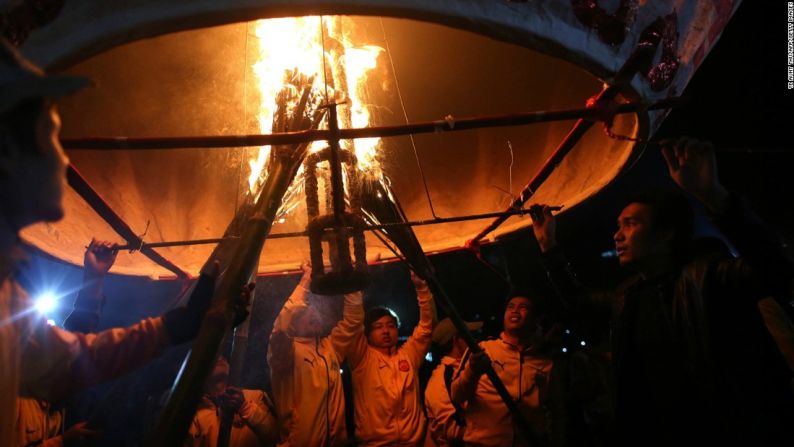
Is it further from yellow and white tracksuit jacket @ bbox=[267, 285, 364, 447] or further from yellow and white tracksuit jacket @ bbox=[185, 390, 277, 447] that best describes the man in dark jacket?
yellow and white tracksuit jacket @ bbox=[185, 390, 277, 447]

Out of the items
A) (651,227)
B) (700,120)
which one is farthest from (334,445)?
(700,120)

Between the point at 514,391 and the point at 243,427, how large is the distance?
302 cm

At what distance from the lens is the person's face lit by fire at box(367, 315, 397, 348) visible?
5734mm

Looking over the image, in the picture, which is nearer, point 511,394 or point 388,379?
point 511,394

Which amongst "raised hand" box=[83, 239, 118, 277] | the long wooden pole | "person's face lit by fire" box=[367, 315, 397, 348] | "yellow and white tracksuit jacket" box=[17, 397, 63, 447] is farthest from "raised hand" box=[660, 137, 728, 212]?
"yellow and white tracksuit jacket" box=[17, 397, 63, 447]

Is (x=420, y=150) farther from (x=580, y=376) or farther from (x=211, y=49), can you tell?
(x=580, y=376)

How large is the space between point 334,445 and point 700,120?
7253mm

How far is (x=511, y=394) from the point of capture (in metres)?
4.94

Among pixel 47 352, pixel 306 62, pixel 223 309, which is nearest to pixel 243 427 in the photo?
pixel 47 352

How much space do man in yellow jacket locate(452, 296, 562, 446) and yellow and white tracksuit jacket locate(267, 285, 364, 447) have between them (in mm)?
1441

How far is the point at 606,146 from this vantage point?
12.6 ft

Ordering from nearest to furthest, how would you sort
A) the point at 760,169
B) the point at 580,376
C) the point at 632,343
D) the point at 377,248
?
1. the point at 632,343
2. the point at 580,376
3. the point at 377,248
4. the point at 760,169

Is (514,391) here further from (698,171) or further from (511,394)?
(698,171)

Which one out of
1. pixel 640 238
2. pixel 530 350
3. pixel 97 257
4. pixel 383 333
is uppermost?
pixel 97 257
